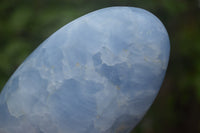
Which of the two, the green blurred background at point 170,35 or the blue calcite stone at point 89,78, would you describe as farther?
the green blurred background at point 170,35

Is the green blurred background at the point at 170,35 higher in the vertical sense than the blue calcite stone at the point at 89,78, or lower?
lower

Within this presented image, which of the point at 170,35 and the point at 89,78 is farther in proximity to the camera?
the point at 170,35

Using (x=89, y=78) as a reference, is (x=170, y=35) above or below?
below

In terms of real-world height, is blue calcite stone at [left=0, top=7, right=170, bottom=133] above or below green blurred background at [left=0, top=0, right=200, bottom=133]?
above

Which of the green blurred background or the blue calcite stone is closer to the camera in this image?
the blue calcite stone
